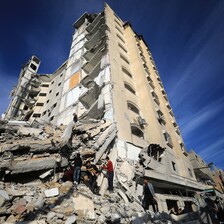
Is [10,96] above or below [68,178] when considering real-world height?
above

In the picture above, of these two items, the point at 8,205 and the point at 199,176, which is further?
the point at 199,176

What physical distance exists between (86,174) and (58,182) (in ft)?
4.74

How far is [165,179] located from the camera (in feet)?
41.2

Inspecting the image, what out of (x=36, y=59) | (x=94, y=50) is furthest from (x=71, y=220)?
(x=36, y=59)

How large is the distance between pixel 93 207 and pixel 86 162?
3.10 m

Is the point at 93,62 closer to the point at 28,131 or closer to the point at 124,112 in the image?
the point at 124,112

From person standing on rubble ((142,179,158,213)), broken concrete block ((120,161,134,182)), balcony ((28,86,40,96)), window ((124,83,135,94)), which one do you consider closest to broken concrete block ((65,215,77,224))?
person standing on rubble ((142,179,158,213))

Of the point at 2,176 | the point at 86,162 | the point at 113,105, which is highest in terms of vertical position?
the point at 113,105

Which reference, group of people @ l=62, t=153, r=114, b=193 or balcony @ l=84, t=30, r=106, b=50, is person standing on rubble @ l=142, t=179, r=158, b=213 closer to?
group of people @ l=62, t=153, r=114, b=193

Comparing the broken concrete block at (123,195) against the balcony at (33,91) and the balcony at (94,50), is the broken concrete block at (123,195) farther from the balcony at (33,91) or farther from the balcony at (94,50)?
the balcony at (33,91)

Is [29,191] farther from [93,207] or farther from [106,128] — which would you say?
[106,128]

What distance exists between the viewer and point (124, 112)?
1454 centimetres

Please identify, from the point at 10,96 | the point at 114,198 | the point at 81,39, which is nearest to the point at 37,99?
the point at 10,96

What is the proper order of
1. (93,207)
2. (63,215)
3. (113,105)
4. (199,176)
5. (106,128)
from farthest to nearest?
(199,176), (113,105), (106,128), (93,207), (63,215)
